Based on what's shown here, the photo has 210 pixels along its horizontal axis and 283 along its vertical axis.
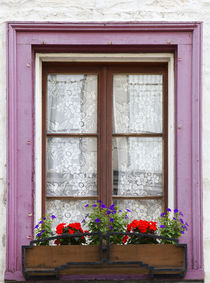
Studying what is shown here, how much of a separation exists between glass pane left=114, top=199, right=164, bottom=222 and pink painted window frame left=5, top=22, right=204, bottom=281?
27cm

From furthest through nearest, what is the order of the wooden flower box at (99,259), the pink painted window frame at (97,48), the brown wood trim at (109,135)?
the brown wood trim at (109,135) < the pink painted window frame at (97,48) < the wooden flower box at (99,259)

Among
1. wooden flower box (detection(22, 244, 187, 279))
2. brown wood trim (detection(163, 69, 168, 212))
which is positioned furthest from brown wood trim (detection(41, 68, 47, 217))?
brown wood trim (detection(163, 69, 168, 212))

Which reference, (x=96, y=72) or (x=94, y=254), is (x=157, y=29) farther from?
(x=94, y=254)

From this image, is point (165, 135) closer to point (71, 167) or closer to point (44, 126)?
point (71, 167)

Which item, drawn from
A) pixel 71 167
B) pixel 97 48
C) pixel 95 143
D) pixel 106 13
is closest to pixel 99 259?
pixel 71 167

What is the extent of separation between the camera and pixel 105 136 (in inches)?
165

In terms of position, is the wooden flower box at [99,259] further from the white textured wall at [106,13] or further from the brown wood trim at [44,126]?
the white textured wall at [106,13]

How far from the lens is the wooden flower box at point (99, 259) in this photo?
370 cm

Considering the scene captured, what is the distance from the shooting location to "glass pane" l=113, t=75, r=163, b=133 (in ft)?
14.0

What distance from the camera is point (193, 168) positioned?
3982 millimetres

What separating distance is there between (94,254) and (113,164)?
91 centimetres

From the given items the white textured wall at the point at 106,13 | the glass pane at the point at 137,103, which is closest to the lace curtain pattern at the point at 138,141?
the glass pane at the point at 137,103

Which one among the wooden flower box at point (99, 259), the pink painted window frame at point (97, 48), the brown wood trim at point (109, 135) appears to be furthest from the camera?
the brown wood trim at point (109, 135)

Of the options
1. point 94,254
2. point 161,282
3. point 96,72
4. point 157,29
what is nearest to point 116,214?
point 94,254
